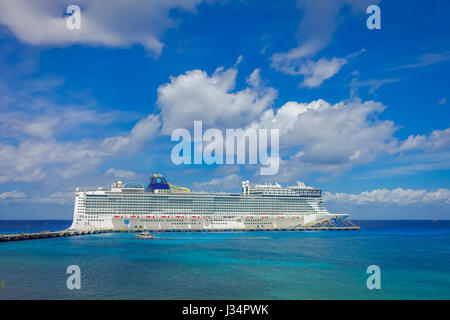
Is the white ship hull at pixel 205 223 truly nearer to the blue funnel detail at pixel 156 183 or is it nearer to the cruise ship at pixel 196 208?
the cruise ship at pixel 196 208

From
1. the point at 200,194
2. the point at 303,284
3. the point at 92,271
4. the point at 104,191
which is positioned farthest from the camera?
the point at 200,194

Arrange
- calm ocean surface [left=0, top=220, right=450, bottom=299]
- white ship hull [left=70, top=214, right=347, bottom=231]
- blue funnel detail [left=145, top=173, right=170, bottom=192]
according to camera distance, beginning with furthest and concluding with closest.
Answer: blue funnel detail [left=145, top=173, right=170, bottom=192], white ship hull [left=70, top=214, right=347, bottom=231], calm ocean surface [left=0, top=220, right=450, bottom=299]

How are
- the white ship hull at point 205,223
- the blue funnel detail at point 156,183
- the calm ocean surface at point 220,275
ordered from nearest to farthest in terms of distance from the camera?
1. the calm ocean surface at point 220,275
2. the white ship hull at point 205,223
3. the blue funnel detail at point 156,183

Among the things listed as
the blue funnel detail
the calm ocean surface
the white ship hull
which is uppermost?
the blue funnel detail

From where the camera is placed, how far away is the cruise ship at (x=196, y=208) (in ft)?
296

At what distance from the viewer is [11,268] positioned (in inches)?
1382

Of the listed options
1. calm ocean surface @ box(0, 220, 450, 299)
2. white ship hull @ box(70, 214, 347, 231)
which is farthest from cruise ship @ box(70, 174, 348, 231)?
calm ocean surface @ box(0, 220, 450, 299)

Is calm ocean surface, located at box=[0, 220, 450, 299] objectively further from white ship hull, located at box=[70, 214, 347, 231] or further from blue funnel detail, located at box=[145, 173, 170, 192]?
blue funnel detail, located at box=[145, 173, 170, 192]

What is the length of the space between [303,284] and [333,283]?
9.08ft

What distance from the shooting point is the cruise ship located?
9012 cm

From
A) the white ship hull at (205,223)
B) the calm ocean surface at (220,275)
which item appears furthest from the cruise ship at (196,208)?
the calm ocean surface at (220,275)
